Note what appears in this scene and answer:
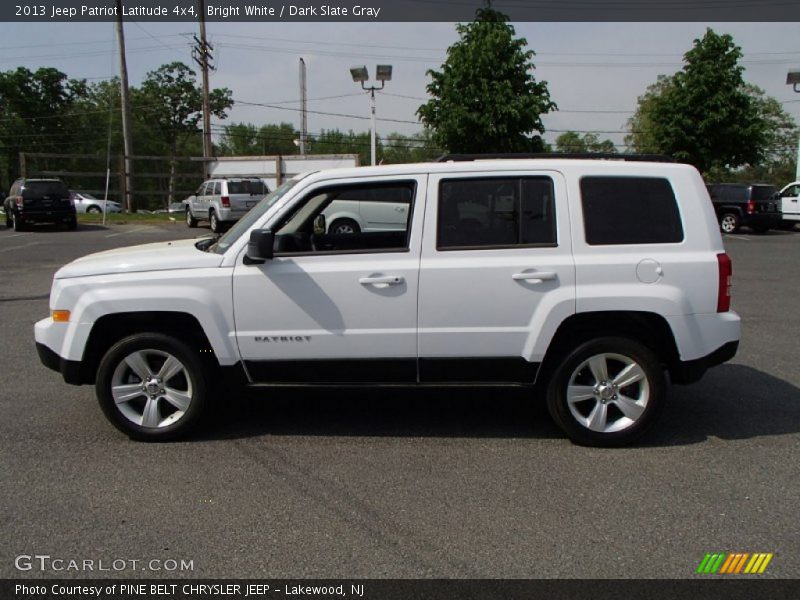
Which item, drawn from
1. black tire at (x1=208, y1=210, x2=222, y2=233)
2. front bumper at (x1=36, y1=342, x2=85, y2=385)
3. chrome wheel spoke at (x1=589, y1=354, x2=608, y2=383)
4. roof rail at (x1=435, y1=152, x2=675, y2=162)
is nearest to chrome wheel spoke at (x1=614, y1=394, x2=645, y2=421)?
chrome wheel spoke at (x1=589, y1=354, x2=608, y2=383)

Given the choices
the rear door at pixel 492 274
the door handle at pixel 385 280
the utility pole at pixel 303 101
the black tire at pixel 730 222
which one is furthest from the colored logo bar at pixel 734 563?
the utility pole at pixel 303 101

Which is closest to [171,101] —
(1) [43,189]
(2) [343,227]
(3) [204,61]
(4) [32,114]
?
(4) [32,114]

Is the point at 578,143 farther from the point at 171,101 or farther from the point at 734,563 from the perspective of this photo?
the point at 734,563

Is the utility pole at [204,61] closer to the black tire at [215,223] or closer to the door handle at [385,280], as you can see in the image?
the black tire at [215,223]

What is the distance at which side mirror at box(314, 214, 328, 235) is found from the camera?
5178 millimetres

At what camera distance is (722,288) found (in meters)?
4.26

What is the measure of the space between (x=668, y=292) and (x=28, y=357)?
5.97 metres

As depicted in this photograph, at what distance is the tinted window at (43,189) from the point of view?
22.0 metres

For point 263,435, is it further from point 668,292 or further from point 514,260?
point 668,292

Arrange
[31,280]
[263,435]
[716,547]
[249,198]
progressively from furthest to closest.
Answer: [249,198], [31,280], [263,435], [716,547]

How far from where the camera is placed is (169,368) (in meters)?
4.43

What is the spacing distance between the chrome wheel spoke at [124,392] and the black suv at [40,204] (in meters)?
20.5
